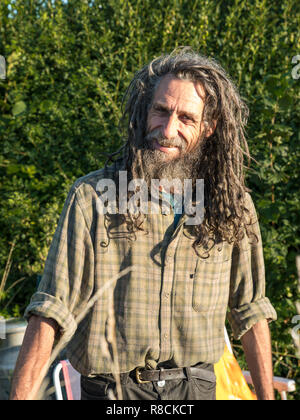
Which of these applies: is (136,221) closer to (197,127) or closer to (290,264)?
(197,127)

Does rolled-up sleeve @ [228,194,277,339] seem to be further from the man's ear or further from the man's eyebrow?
the man's eyebrow

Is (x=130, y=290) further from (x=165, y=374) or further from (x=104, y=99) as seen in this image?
(x=104, y=99)

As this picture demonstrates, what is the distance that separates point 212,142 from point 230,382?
1348 mm

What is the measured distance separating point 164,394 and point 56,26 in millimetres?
3269

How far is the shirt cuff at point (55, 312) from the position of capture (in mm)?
1580

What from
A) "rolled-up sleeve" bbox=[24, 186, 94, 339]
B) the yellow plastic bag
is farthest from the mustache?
the yellow plastic bag

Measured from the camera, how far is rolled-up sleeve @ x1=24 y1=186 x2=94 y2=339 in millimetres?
1600

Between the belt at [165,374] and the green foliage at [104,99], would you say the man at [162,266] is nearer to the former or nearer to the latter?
the belt at [165,374]

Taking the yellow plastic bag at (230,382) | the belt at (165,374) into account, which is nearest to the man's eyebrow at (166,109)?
the belt at (165,374)

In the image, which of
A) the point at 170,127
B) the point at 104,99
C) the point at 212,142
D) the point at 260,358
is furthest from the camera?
the point at 104,99

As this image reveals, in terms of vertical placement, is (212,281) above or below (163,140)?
below

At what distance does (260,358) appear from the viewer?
1.94 m

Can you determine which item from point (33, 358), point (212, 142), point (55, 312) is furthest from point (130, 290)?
point (212, 142)

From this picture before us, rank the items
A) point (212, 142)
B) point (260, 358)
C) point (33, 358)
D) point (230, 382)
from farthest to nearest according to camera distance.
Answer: point (230, 382) → point (212, 142) → point (260, 358) → point (33, 358)
